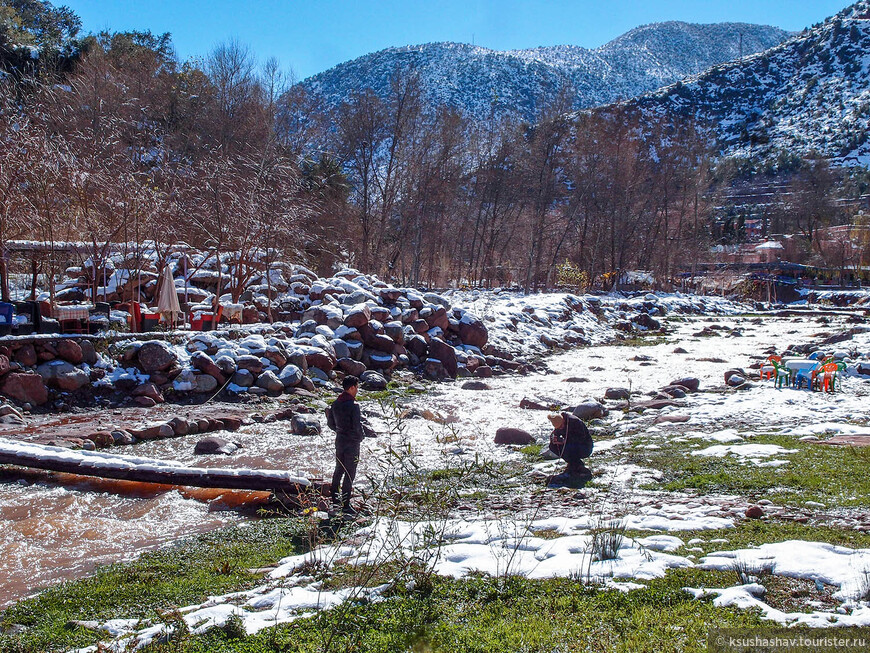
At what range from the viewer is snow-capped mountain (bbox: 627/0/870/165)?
94.8 m

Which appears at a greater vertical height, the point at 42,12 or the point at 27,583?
the point at 42,12

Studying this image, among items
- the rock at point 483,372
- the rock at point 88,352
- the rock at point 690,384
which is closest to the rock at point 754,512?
the rock at point 690,384

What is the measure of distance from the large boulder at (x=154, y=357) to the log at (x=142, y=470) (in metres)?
4.57

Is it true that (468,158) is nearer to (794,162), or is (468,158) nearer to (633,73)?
(794,162)

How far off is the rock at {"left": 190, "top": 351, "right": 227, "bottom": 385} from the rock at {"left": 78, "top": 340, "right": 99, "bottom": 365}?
168 cm

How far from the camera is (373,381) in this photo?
46.4 feet

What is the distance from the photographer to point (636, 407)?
11742mm

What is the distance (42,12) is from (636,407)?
152 ft

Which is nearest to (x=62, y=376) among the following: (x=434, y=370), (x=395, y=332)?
(x=395, y=332)

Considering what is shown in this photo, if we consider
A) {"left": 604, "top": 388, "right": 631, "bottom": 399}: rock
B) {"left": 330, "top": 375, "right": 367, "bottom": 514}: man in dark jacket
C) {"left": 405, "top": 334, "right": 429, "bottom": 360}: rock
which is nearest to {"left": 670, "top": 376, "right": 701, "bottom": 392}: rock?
{"left": 604, "top": 388, "right": 631, "bottom": 399}: rock

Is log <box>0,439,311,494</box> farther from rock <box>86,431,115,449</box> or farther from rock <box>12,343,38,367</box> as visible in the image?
rock <box>12,343,38,367</box>

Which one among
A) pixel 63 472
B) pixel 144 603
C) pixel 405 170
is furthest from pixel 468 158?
pixel 144 603

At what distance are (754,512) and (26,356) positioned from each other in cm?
1143

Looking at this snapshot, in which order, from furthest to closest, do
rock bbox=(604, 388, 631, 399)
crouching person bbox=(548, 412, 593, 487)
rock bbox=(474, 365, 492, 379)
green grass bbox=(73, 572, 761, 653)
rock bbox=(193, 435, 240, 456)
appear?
rock bbox=(474, 365, 492, 379), rock bbox=(604, 388, 631, 399), rock bbox=(193, 435, 240, 456), crouching person bbox=(548, 412, 593, 487), green grass bbox=(73, 572, 761, 653)
